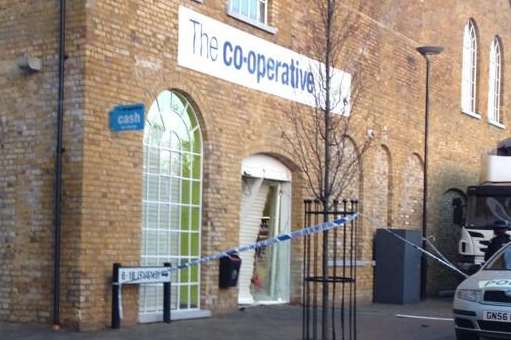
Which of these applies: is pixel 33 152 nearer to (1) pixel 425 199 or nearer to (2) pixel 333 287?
(2) pixel 333 287

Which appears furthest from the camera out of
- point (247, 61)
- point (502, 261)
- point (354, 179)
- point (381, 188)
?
point (381, 188)

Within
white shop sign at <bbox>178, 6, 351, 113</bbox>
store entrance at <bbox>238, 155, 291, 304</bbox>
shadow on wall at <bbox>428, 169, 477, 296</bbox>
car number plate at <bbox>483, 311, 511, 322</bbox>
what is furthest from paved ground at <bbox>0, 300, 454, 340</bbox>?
shadow on wall at <bbox>428, 169, 477, 296</bbox>

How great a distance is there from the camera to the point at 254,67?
51.9 ft

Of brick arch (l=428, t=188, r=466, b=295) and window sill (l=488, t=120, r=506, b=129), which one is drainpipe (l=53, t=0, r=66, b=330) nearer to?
brick arch (l=428, t=188, r=466, b=295)

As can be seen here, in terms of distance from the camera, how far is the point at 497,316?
39.2 feet

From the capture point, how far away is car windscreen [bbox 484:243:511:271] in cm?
1331

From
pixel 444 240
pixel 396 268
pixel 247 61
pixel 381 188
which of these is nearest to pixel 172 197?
pixel 247 61

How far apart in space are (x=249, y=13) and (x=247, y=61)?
3.36ft

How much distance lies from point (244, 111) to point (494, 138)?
14145mm

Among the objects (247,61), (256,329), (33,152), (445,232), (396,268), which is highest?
(247,61)

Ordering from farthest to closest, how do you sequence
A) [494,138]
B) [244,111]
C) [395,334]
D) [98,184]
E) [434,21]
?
[494,138] → [434,21] → [244,111] → [395,334] → [98,184]

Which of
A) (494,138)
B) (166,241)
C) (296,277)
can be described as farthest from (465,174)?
(166,241)

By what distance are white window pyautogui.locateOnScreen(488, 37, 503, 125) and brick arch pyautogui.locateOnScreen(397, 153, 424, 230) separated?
609 cm

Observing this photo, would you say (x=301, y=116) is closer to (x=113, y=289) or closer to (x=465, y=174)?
(x=113, y=289)
